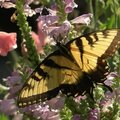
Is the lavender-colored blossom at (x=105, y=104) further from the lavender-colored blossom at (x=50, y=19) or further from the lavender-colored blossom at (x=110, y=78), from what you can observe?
the lavender-colored blossom at (x=50, y=19)

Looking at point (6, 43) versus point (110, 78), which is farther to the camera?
point (6, 43)

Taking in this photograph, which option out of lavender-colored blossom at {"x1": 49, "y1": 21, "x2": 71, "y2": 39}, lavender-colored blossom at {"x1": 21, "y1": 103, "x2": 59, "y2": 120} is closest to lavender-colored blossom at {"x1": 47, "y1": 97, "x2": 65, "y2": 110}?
lavender-colored blossom at {"x1": 21, "y1": 103, "x2": 59, "y2": 120}

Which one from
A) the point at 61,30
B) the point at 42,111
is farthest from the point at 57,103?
the point at 61,30

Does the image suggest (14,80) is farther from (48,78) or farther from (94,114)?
(94,114)

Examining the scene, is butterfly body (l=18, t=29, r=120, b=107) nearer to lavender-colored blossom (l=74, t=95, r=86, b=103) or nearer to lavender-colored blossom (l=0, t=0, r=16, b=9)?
lavender-colored blossom (l=74, t=95, r=86, b=103)

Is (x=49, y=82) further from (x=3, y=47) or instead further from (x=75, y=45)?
(x=3, y=47)

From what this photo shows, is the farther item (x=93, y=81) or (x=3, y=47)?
(x=3, y=47)

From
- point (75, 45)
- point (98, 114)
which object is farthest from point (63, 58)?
point (98, 114)

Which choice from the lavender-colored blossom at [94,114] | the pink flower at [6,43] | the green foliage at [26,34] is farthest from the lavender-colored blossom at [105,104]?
the pink flower at [6,43]
